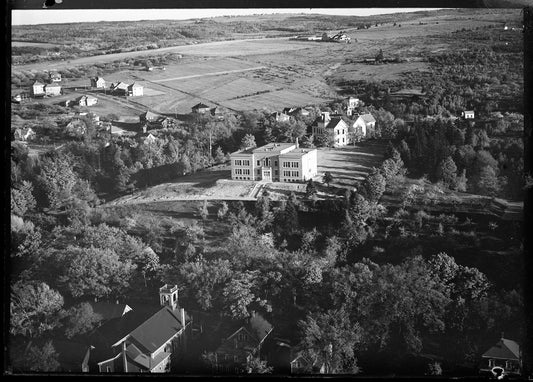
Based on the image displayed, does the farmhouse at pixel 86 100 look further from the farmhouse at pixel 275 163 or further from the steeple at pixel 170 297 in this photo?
the steeple at pixel 170 297

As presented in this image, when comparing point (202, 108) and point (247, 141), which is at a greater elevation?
point (202, 108)

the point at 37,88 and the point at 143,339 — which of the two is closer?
the point at 143,339

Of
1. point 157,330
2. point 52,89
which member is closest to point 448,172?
point 157,330

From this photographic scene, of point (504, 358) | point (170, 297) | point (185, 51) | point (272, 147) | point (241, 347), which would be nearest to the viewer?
point (504, 358)

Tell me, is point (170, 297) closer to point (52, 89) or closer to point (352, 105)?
point (52, 89)

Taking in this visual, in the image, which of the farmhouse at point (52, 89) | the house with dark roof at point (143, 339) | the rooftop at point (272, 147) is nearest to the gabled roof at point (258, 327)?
the house with dark roof at point (143, 339)

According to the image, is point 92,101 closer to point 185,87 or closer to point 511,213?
point 185,87

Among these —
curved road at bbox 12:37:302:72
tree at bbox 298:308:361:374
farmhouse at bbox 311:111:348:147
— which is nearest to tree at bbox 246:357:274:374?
tree at bbox 298:308:361:374
